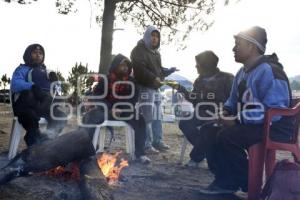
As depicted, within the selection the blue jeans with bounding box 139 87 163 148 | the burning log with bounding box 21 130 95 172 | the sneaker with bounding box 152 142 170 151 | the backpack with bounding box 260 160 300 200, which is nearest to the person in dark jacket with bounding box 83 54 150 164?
the blue jeans with bounding box 139 87 163 148

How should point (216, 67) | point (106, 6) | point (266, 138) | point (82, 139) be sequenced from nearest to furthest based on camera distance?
point (266, 138) → point (82, 139) → point (216, 67) → point (106, 6)

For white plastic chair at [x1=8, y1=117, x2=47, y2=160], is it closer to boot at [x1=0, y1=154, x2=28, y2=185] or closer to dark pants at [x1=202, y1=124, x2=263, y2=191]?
boot at [x1=0, y1=154, x2=28, y2=185]

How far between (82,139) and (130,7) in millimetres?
9166

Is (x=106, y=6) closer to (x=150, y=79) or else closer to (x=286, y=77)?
(x=150, y=79)

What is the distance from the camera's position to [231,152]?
4672 millimetres

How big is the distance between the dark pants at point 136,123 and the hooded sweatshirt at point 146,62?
0.73 meters

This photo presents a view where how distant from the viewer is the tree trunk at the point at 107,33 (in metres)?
12.3

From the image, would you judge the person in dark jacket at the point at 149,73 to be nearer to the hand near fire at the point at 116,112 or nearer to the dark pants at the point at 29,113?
the hand near fire at the point at 116,112

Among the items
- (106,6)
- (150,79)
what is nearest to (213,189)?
(150,79)

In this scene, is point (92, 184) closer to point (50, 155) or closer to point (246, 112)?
point (50, 155)

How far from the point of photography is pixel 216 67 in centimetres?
663

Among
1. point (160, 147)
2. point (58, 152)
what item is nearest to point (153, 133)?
point (160, 147)

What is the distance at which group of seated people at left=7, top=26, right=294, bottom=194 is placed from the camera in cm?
427

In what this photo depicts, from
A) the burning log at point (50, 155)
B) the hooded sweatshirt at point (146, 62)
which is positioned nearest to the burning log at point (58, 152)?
the burning log at point (50, 155)
